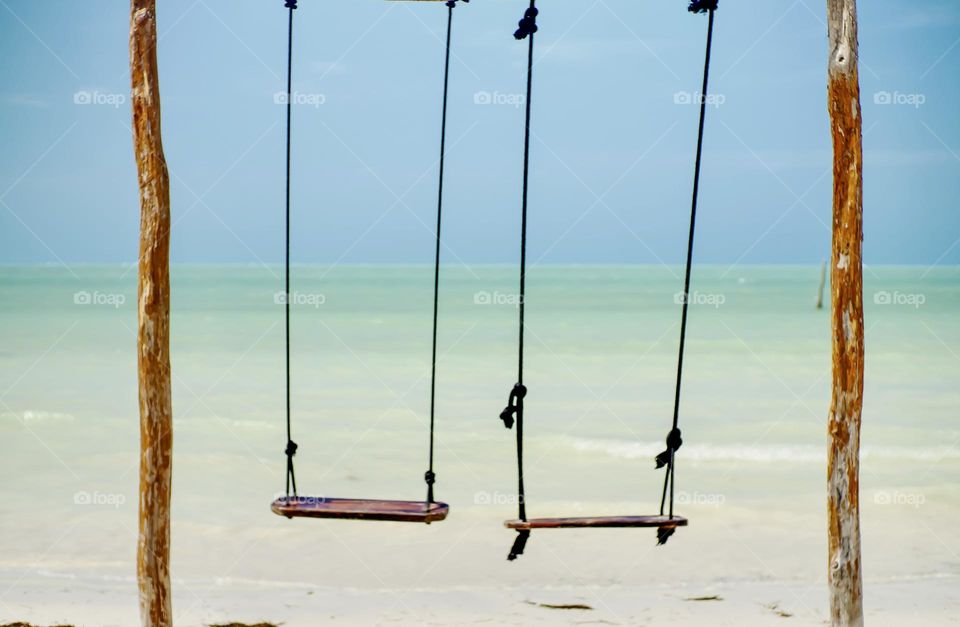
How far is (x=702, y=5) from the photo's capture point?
12.6 feet

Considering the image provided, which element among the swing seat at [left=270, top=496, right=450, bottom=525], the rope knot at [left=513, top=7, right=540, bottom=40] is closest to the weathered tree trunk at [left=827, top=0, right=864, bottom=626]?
the rope knot at [left=513, top=7, right=540, bottom=40]

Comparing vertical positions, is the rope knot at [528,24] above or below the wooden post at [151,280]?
above

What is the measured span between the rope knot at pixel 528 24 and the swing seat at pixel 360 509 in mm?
1771

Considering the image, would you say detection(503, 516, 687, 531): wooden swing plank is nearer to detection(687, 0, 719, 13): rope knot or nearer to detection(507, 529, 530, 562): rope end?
detection(507, 529, 530, 562): rope end

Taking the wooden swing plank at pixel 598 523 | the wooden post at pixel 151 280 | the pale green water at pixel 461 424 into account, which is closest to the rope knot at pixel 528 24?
the wooden post at pixel 151 280

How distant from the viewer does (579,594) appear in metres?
5.84

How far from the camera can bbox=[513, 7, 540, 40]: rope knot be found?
3.83 meters

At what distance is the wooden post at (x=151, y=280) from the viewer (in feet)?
11.7

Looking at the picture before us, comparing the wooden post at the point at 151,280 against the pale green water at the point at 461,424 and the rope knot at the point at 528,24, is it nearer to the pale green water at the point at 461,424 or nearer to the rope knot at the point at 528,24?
the rope knot at the point at 528,24

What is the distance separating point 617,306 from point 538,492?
2747cm

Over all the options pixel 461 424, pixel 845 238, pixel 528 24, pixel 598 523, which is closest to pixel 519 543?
pixel 598 523

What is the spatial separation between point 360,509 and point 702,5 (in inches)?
87.6

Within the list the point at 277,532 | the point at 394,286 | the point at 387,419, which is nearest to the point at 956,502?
the point at 277,532

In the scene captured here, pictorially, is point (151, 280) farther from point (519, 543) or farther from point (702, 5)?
point (702, 5)
